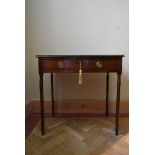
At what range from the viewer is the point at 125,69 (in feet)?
6.81

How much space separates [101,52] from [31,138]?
45.2 inches

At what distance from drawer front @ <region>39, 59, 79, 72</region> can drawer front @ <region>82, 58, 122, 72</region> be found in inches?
2.9

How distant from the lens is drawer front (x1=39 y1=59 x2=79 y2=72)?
1495mm

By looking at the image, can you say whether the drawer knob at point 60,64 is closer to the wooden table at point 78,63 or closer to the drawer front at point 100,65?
the wooden table at point 78,63

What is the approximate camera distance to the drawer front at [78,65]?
149 centimetres

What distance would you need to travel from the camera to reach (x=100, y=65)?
4.88 feet
